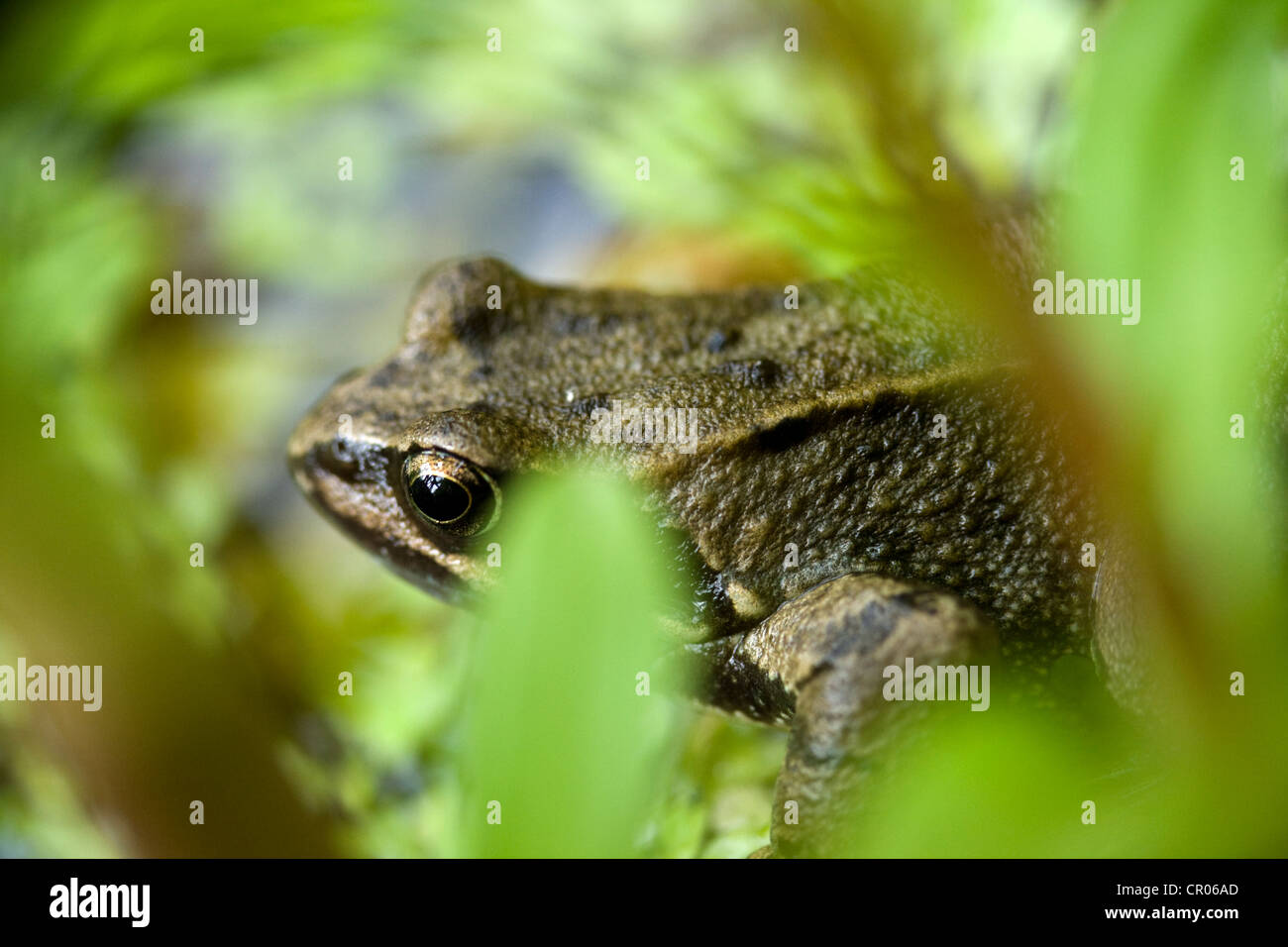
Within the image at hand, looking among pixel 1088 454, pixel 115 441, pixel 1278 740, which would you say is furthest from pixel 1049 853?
pixel 115 441

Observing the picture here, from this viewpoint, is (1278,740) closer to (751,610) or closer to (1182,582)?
(1182,582)

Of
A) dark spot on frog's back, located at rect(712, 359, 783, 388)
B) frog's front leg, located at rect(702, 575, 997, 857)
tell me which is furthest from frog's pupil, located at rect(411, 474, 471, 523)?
frog's front leg, located at rect(702, 575, 997, 857)

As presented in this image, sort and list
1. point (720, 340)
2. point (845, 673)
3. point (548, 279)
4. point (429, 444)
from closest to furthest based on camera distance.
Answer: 1. point (845, 673)
2. point (429, 444)
3. point (720, 340)
4. point (548, 279)

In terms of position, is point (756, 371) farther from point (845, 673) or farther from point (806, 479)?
point (845, 673)

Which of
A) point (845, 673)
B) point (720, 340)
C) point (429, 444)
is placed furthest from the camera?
point (720, 340)

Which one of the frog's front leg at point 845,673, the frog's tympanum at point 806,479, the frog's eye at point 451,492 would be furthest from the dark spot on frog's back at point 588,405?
the frog's front leg at point 845,673

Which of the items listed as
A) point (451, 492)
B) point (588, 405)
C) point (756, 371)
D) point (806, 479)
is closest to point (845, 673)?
point (806, 479)

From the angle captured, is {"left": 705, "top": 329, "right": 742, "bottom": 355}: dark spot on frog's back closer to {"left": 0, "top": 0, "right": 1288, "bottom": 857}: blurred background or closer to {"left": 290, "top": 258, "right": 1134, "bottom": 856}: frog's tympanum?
{"left": 290, "top": 258, "right": 1134, "bottom": 856}: frog's tympanum
